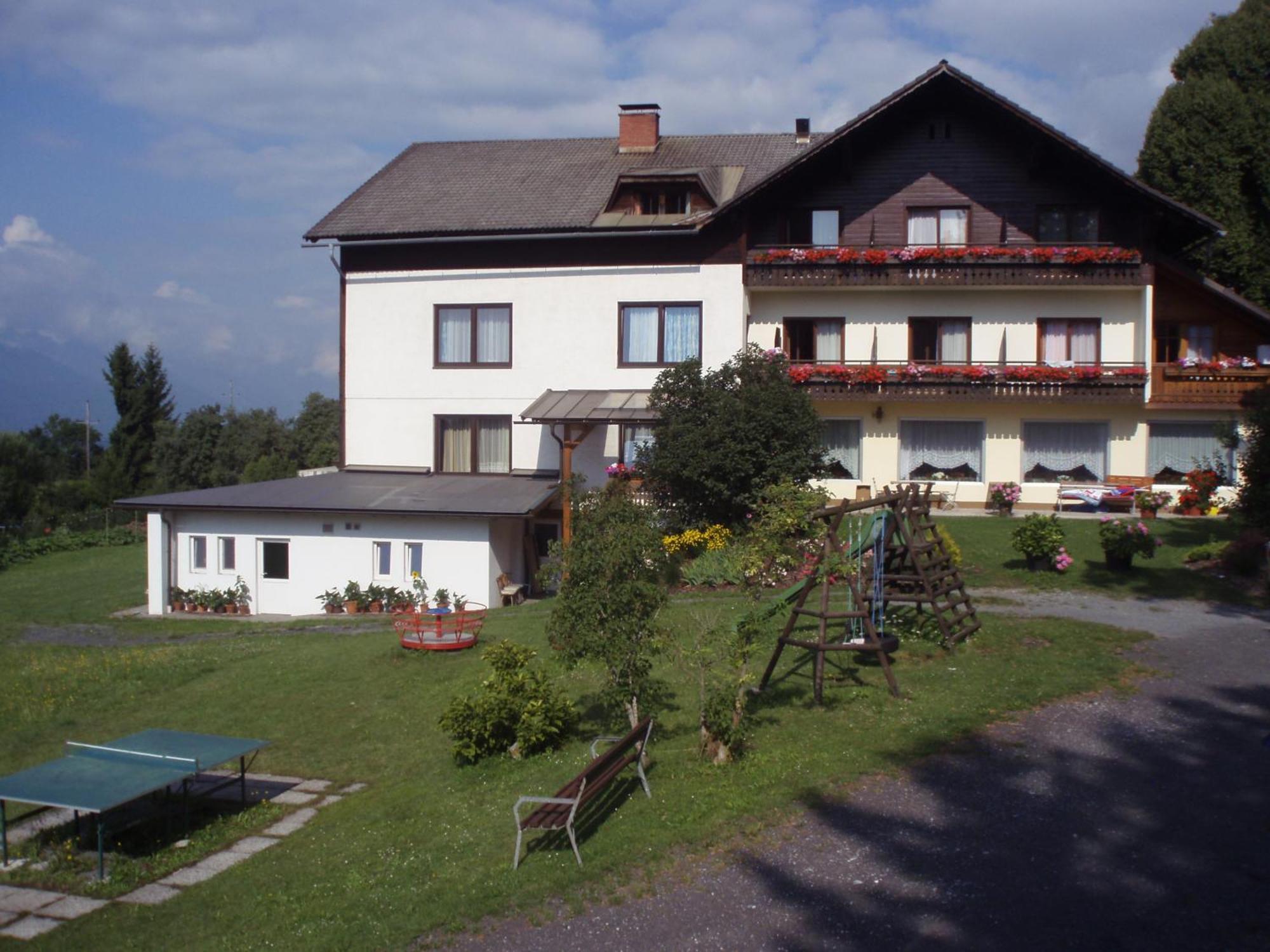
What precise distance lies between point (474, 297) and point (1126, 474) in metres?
18.5

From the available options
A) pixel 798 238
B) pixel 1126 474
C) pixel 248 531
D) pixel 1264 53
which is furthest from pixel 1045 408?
pixel 248 531

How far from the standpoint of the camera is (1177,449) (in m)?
30.4

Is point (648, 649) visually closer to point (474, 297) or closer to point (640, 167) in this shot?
point (474, 297)

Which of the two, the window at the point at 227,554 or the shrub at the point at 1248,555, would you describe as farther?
the window at the point at 227,554

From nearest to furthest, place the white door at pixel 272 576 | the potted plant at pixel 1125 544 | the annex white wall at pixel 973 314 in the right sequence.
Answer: the potted plant at pixel 1125 544 → the white door at pixel 272 576 → the annex white wall at pixel 973 314

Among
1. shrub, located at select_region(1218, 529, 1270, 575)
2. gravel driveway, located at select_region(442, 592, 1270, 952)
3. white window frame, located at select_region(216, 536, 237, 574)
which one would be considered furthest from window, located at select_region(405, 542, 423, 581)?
gravel driveway, located at select_region(442, 592, 1270, 952)

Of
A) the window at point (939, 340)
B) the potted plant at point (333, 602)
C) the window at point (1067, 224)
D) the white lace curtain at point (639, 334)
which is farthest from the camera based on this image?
the window at point (939, 340)

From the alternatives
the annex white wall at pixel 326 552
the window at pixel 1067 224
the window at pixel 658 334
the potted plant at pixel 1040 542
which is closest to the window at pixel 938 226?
the window at pixel 1067 224

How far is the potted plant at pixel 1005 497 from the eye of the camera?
29156mm

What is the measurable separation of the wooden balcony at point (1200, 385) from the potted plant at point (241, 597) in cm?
2367

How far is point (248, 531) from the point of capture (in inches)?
1115

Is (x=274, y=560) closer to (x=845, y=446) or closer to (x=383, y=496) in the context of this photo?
(x=383, y=496)

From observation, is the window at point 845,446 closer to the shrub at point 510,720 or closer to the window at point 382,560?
the window at point 382,560

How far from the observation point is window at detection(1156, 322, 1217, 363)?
3111cm
